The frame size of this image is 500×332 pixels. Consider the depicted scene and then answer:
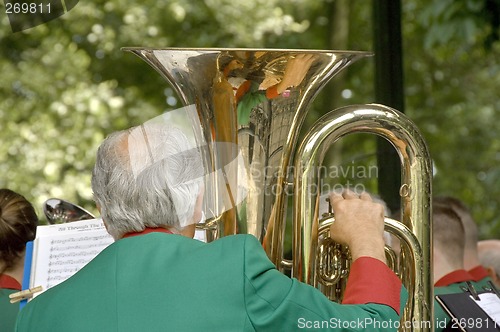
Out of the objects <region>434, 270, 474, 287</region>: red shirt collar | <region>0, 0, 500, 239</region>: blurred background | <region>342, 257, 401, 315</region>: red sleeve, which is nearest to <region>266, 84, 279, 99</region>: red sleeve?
<region>342, 257, 401, 315</region>: red sleeve

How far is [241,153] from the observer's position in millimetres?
2402

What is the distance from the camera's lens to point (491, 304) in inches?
106

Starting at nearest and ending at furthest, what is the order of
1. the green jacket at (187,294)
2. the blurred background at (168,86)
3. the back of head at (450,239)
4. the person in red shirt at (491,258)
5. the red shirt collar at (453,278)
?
the green jacket at (187,294) < the red shirt collar at (453,278) < the back of head at (450,239) < the person in red shirt at (491,258) < the blurred background at (168,86)

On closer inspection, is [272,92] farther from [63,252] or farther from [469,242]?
[469,242]

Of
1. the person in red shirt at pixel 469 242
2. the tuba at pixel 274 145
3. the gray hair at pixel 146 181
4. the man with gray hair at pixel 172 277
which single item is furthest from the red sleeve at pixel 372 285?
the person in red shirt at pixel 469 242

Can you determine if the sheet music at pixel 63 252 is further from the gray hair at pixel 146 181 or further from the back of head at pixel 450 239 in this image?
the back of head at pixel 450 239

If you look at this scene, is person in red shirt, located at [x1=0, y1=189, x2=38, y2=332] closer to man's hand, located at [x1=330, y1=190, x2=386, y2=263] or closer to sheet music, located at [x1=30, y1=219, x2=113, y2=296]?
sheet music, located at [x1=30, y1=219, x2=113, y2=296]

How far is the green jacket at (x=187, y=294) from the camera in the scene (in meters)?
1.88

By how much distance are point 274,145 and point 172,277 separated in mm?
636

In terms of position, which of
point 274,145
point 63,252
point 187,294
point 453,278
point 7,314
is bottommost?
point 187,294

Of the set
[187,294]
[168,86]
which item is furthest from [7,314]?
[168,86]

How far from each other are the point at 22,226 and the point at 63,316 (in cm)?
130

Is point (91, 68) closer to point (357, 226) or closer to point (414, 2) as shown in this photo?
point (414, 2)

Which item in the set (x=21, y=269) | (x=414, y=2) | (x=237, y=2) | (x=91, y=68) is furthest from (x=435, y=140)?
(x=21, y=269)
